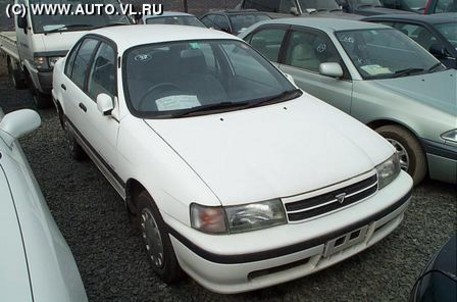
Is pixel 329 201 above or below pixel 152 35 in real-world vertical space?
below

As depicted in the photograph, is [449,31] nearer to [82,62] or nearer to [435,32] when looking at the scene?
[435,32]

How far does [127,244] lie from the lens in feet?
9.54

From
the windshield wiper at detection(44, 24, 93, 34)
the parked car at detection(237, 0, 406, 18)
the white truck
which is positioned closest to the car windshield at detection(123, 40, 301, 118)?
the white truck

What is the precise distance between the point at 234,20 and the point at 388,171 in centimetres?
727

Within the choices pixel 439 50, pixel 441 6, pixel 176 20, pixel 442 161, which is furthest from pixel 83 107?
pixel 441 6

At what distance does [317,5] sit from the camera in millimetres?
10141

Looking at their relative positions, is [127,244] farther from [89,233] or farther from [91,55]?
[91,55]

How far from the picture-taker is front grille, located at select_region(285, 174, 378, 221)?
2094 millimetres

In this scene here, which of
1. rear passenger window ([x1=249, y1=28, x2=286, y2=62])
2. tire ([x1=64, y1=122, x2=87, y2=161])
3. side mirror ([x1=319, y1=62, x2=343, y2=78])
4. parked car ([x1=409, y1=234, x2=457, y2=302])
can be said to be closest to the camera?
parked car ([x1=409, y1=234, x2=457, y2=302])

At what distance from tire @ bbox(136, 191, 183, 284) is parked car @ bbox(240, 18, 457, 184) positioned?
2.32 metres

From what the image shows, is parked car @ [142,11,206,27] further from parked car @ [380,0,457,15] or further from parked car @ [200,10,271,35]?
parked car @ [380,0,457,15]

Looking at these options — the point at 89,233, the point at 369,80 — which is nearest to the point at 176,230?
the point at 89,233

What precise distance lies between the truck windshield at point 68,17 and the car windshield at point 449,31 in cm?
481

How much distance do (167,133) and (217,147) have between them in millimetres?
352
